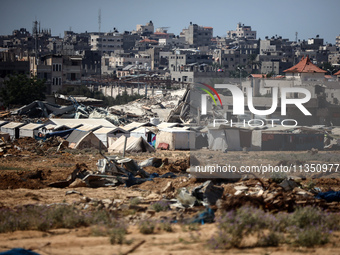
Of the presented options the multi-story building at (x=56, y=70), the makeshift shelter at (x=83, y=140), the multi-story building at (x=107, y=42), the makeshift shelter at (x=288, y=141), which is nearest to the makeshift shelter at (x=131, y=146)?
the makeshift shelter at (x=83, y=140)

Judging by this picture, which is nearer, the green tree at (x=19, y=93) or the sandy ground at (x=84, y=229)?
the sandy ground at (x=84, y=229)

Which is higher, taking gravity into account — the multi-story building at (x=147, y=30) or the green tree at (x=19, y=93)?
the multi-story building at (x=147, y=30)

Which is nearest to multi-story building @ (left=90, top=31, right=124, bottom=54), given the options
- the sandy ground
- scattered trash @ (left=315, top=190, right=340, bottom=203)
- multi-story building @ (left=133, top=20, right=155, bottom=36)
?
multi-story building @ (left=133, top=20, right=155, bottom=36)

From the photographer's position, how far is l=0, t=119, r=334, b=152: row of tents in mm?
25109

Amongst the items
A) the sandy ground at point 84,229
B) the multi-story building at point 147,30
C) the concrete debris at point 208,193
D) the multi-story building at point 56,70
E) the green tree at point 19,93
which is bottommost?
the sandy ground at point 84,229

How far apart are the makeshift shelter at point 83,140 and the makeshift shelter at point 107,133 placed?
557mm

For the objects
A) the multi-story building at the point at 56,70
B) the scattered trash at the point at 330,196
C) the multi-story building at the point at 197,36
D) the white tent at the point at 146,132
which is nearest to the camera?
the scattered trash at the point at 330,196

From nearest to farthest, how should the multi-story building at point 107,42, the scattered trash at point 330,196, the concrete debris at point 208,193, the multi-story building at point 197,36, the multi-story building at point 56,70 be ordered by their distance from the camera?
the concrete debris at point 208,193 → the scattered trash at point 330,196 → the multi-story building at point 56,70 → the multi-story building at point 107,42 → the multi-story building at point 197,36

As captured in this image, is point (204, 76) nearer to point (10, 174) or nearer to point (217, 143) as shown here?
point (217, 143)

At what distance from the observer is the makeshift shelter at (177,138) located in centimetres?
2655

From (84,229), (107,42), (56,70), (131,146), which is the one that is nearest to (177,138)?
(131,146)

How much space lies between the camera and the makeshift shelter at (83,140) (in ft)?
82.3

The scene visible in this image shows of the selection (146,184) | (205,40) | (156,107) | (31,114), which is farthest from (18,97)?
(205,40)

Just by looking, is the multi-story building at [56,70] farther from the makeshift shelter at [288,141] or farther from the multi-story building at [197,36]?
the multi-story building at [197,36]
